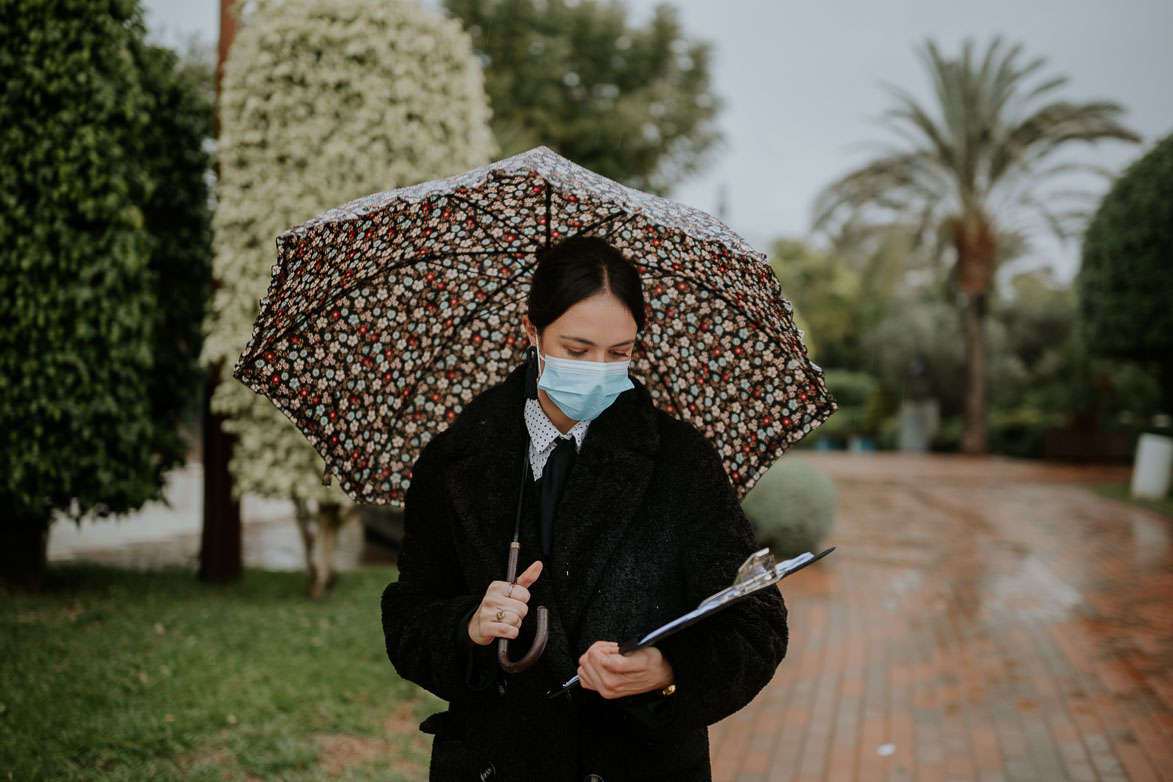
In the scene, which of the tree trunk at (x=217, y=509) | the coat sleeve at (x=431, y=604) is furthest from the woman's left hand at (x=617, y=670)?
the tree trunk at (x=217, y=509)

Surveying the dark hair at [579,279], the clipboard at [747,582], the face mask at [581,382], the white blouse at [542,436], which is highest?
the dark hair at [579,279]

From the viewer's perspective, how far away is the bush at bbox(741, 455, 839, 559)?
8469 millimetres

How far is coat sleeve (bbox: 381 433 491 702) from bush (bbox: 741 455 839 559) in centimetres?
669

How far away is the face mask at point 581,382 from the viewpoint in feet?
6.30

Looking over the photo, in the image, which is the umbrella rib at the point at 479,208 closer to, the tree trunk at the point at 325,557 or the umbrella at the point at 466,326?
the umbrella at the point at 466,326

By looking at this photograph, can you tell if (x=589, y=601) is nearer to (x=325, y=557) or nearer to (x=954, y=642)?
(x=954, y=642)

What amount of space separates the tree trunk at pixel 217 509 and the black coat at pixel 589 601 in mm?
5951

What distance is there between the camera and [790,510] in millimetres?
8492

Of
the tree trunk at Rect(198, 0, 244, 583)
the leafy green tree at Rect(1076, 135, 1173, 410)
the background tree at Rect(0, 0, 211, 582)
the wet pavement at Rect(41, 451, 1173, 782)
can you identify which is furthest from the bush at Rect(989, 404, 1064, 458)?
the background tree at Rect(0, 0, 211, 582)

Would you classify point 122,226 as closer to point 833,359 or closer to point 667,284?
point 667,284

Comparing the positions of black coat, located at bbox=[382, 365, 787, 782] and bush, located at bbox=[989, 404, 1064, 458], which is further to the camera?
bush, located at bbox=[989, 404, 1064, 458]

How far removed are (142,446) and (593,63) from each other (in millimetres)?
19636

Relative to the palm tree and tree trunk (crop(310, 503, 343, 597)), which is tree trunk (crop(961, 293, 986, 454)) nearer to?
the palm tree

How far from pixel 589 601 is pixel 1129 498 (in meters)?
15.1
